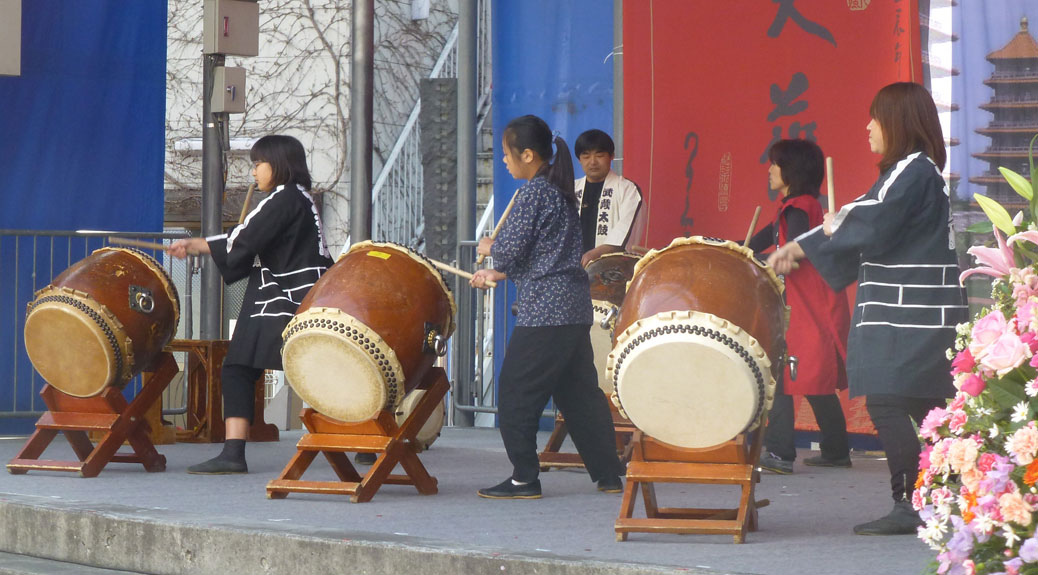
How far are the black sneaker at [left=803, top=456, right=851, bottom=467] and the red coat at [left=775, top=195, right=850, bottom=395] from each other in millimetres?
375

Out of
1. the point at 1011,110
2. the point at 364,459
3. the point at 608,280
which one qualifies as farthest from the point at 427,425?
the point at 1011,110

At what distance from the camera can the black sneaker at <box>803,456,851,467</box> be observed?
6.84 meters

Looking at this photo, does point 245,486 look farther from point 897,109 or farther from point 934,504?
point 934,504

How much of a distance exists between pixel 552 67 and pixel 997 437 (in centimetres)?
578

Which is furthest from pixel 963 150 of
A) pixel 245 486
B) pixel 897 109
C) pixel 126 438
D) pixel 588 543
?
pixel 126 438

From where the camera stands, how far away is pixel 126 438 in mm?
6547

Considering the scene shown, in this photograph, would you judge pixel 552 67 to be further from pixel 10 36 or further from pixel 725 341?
pixel 725 341

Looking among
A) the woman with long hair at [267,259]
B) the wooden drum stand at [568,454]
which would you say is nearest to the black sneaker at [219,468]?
the woman with long hair at [267,259]

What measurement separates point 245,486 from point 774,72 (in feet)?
11.1

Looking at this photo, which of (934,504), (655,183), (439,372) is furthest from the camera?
(655,183)

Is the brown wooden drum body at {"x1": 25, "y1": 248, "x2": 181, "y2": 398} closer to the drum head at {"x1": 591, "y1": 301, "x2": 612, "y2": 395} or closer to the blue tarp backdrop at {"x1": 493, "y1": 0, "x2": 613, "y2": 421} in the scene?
the drum head at {"x1": 591, "y1": 301, "x2": 612, "y2": 395}

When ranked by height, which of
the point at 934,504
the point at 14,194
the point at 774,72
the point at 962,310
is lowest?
the point at 934,504

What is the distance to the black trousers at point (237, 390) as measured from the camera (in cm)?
643

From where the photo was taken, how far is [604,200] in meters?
7.46
